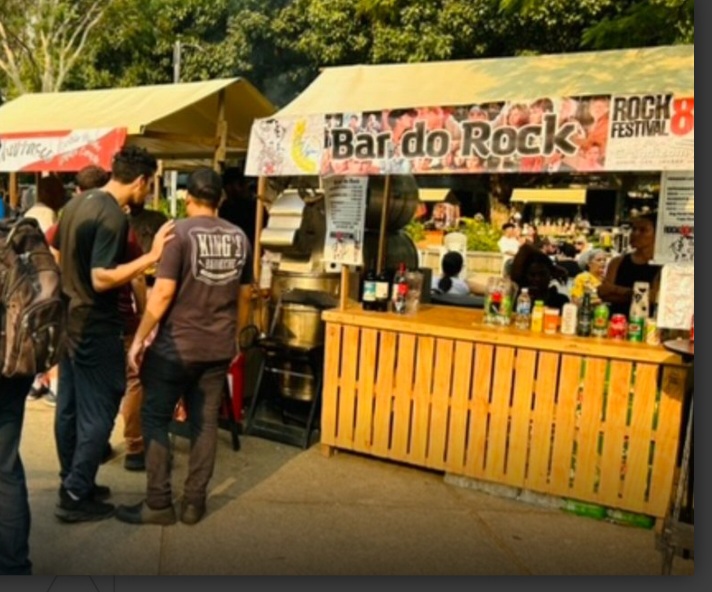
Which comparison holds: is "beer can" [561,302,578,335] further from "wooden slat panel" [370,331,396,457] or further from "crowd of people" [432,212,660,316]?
"wooden slat panel" [370,331,396,457]

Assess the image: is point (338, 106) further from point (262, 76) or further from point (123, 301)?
point (262, 76)

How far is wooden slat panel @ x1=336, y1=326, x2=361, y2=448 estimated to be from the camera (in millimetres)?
4344

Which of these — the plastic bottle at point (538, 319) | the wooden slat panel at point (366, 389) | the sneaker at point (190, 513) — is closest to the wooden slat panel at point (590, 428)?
the plastic bottle at point (538, 319)

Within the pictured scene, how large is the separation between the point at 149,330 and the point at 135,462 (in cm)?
129

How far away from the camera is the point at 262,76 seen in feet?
24.6

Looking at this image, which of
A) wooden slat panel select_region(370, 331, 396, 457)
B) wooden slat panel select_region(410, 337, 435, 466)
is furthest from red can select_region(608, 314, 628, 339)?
wooden slat panel select_region(370, 331, 396, 457)

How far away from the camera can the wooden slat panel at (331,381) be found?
14.4ft

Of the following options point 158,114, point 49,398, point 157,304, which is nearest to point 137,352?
point 157,304

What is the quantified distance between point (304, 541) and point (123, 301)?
155 centimetres

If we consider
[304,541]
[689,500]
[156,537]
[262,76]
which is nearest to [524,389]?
[689,500]

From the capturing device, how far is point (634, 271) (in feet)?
15.4

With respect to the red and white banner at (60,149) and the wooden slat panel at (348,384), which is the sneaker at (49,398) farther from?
the wooden slat panel at (348,384)

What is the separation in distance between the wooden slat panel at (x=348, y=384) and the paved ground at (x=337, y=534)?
0.87ft

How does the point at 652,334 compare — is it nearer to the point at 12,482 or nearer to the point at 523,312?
the point at 523,312
